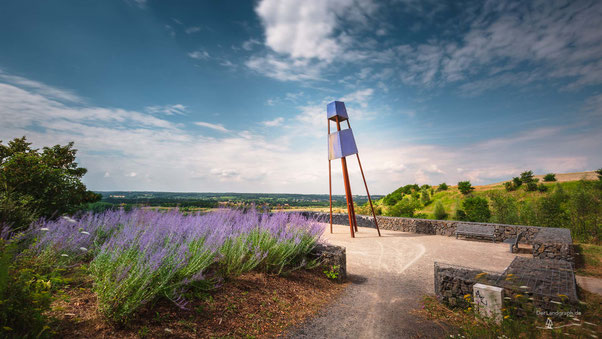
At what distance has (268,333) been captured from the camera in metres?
2.96

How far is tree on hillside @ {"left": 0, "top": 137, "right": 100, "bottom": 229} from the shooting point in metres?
4.15

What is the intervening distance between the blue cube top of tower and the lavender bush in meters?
5.36

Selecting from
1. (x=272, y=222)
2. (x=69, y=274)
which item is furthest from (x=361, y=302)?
(x=69, y=274)

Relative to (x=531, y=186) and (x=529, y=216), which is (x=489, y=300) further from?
(x=531, y=186)

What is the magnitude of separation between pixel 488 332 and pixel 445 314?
87 centimetres

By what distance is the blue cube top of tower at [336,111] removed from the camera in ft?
32.3

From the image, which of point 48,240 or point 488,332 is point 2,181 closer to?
point 48,240

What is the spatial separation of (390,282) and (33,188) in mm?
7391

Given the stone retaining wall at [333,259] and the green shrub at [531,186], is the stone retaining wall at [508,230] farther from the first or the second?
the green shrub at [531,186]

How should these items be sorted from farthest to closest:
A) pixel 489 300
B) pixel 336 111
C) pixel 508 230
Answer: pixel 336 111, pixel 508 230, pixel 489 300

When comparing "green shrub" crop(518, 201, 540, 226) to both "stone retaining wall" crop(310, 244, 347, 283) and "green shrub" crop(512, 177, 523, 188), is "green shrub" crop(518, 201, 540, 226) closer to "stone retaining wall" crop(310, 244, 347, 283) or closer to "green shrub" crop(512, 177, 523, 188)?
"stone retaining wall" crop(310, 244, 347, 283)

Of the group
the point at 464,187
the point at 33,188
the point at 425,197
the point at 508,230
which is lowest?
the point at 508,230

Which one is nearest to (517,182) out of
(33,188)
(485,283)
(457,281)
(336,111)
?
(336,111)

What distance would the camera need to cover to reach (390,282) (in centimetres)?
506
